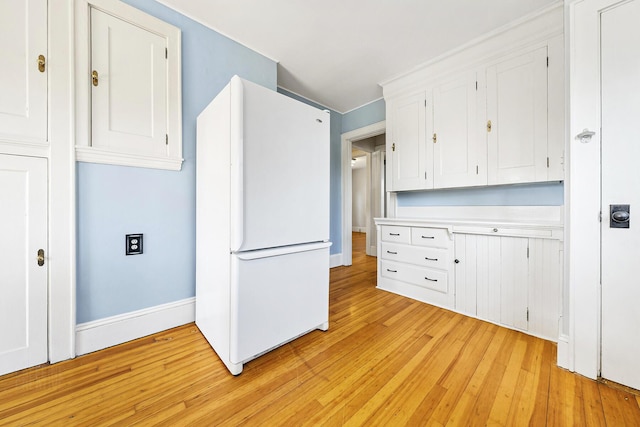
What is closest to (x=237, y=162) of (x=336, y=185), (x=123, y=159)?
(x=123, y=159)

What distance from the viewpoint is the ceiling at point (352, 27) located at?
5.84 feet

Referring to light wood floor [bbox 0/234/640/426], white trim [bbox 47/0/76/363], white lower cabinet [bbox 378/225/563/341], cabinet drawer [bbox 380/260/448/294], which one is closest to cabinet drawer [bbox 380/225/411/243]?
white lower cabinet [bbox 378/225/563/341]

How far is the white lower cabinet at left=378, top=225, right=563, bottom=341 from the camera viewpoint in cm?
171

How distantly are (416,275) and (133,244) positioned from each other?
8.19 feet

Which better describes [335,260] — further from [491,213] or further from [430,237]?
[491,213]

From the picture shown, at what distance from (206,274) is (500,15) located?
118 inches

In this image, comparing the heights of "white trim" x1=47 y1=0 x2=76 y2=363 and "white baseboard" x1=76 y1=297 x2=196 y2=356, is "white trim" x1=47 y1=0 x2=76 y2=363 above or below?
above

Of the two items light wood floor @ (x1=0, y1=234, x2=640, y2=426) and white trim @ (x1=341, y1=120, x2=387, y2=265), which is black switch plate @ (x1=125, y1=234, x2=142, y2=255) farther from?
white trim @ (x1=341, y1=120, x2=387, y2=265)

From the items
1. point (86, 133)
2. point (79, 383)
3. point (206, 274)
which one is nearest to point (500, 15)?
point (206, 274)

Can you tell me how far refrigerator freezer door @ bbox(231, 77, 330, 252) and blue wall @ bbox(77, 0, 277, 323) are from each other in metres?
0.87

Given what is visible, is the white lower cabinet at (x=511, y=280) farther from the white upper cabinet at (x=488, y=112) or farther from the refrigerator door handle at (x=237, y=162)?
the refrigerator door handle at (x=237, y=162)

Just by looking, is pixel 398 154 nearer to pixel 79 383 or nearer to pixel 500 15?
pixel 500 15

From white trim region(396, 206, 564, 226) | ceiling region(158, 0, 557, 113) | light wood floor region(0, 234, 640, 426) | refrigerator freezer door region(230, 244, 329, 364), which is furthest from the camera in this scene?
white trim region(396, 206, 564, 226)

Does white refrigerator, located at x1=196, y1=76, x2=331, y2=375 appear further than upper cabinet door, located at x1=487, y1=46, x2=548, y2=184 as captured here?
No
